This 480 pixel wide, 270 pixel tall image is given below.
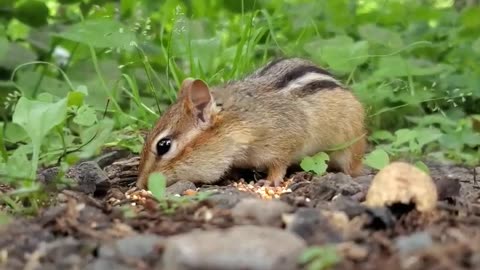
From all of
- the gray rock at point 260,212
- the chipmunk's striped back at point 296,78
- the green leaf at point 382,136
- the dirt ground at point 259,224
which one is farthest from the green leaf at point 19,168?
the green leaf at point 382,136

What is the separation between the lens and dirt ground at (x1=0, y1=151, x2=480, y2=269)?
2.63 m

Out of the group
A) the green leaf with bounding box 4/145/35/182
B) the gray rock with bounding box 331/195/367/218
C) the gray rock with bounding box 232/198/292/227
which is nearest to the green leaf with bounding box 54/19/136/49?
the green leaf with bounding box 4/145/35/182

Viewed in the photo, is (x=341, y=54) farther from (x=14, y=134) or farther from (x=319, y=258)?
(x=319, y=258)

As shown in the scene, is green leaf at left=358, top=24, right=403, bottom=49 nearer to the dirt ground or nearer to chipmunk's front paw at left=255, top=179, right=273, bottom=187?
chipmunk's front paw at left=255, top=179, right=273, bottom=187

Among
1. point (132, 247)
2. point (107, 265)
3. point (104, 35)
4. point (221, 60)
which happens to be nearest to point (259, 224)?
point (132, 247)

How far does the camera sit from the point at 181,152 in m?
4.68

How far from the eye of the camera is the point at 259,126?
4859 mm

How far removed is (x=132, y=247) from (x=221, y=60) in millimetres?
3579

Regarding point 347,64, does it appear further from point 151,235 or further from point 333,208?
point 151,235

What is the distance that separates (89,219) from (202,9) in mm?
4424

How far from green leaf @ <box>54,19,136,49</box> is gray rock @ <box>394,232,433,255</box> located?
2.95 meters

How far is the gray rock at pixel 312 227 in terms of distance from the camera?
283 cm

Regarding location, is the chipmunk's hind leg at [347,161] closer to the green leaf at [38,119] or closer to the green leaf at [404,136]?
the green leaf at [404,136]

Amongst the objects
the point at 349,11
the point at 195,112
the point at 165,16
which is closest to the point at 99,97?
the point at 165,16
